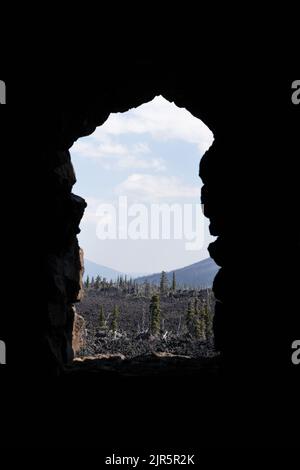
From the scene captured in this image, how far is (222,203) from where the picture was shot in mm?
11109

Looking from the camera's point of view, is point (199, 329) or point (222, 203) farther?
point (199, 329)

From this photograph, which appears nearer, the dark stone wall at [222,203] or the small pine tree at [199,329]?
the dark stone wall at [222,203]

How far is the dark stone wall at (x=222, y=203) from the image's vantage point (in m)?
9.21

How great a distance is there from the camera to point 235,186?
10.4 metres

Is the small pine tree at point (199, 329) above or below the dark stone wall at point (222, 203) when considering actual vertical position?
A: below

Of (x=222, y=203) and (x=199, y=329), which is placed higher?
(x=222, y=203)

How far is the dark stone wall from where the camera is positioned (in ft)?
30.2

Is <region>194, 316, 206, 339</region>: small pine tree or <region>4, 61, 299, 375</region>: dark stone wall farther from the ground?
<region>4, 61, 299, 375</region>: dark stone wall

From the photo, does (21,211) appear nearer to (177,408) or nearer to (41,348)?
(41,348)

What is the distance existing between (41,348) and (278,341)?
5639mm

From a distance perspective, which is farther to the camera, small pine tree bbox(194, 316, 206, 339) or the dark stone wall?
small pine tree bbox(194, 316, 206, 339)

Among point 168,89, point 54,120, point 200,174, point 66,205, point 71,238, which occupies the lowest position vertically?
point 71,238
